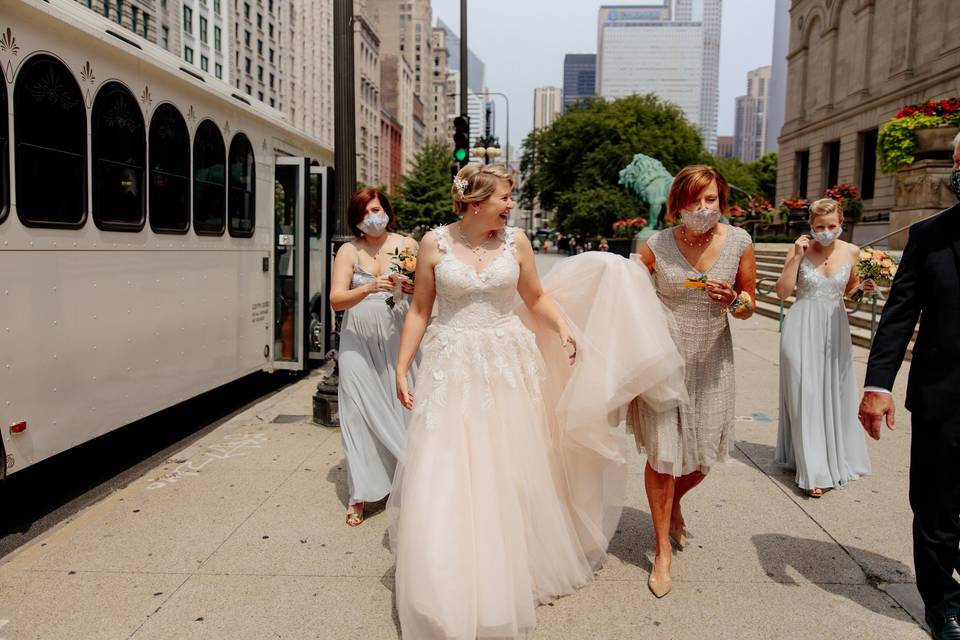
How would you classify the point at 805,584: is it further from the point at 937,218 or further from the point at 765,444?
the point at 765,444

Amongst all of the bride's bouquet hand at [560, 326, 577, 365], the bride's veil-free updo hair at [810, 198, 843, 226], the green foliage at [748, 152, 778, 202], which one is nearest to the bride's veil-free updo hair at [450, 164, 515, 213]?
the bride's bouquet hand at [560, 326, 577, 365]

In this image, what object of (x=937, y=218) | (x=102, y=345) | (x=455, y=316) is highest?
(x=937, y=218)

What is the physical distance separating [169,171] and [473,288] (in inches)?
158

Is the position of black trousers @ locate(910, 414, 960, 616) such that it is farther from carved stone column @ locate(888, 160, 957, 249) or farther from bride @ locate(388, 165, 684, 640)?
carved stone column @ locate(888, 160, 957, 249)

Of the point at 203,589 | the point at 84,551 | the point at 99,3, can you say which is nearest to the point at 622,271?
the point at 203,589

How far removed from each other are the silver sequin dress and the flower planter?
17.2 meters

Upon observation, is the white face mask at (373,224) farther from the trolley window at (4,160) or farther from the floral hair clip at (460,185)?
the trolley window at (4,160)

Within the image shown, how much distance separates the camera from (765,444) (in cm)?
688

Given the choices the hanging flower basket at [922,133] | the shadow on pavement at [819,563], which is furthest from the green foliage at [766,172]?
the shadow on pavement at [819,563]

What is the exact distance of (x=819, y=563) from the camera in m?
4.19

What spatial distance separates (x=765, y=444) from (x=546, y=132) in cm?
5395

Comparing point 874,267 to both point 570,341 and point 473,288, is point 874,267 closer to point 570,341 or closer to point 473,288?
point 570,341

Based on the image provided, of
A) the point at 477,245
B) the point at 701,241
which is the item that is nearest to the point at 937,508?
the point at 701,241

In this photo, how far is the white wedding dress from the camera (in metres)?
3.18
